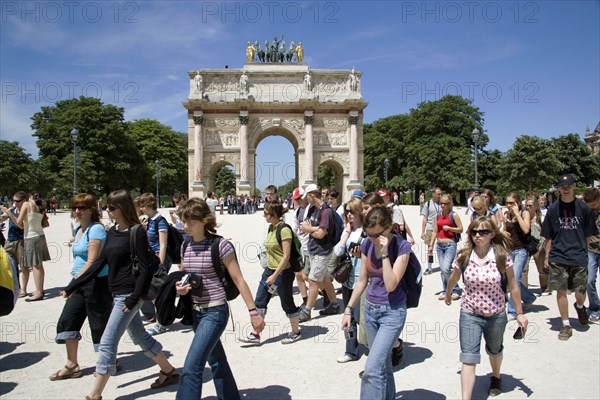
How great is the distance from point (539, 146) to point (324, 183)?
40188mm

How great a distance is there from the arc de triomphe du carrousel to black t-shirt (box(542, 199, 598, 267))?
1448 inches

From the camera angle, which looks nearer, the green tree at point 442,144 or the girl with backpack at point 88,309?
the girl with backpack at point 88,309

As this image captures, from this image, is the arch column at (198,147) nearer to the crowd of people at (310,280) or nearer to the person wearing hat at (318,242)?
the crowd of people at (310,280)

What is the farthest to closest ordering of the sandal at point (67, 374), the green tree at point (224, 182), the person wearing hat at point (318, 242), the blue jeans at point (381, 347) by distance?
1. the green tree at point (224, 182)
2. the person wearing hat at point (318, 242)
3. the sandal at point (67, 374)
4. the blue jeans at point (381, 347)

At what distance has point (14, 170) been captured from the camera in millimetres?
42312

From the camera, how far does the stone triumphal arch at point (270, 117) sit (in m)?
43.2

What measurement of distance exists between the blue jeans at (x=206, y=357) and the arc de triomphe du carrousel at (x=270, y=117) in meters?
39.1

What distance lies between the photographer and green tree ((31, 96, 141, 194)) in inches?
1893

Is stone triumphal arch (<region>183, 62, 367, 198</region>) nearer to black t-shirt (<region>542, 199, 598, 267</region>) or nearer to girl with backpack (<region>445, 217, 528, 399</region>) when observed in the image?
black t-shirt (<region>542, 199, 598, 267</region>)

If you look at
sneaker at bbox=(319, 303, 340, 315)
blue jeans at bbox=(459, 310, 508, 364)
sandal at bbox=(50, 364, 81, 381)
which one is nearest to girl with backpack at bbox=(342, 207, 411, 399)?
blue jeans at bbox=(459, 310, 508, 364)

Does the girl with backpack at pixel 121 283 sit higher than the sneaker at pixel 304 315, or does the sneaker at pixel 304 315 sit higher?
the girl with backpack at pixel 121 283

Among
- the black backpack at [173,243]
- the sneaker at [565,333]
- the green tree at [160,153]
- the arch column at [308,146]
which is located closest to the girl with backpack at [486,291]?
the sneaker at [565,333]

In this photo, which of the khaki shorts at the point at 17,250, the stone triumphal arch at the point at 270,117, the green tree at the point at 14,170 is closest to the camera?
the khaki shorts at the point at 17,250

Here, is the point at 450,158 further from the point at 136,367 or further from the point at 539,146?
the point at 136,367
